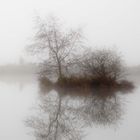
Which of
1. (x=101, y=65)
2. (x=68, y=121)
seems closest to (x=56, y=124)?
(x=68, y=121)

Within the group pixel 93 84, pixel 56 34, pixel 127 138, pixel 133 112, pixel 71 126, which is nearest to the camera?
pixel 127 138

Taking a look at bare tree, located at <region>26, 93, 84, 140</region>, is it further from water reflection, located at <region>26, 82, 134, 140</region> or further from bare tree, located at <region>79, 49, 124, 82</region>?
bare tree, located at <region>79, 49, 124, 82</region>

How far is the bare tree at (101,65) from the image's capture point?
30531 mm

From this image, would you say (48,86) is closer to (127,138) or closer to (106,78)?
(106,78)

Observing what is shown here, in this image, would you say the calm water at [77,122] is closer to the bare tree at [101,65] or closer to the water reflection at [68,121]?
the water reflection at [68,121]

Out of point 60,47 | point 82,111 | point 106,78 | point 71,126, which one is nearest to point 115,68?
point 106,78

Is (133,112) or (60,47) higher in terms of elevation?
(60,47)

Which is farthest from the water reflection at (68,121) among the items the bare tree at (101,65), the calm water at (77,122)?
the bare tree at (101,65)

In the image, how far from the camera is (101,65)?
100 feet

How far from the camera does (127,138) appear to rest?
9242mm

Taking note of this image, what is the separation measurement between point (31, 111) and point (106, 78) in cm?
1608

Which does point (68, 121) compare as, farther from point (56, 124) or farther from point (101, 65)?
point (101, 65)

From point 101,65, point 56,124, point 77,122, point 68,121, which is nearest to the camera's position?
point 56,124

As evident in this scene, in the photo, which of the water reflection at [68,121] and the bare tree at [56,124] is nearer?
the bare tree at [56,124]
